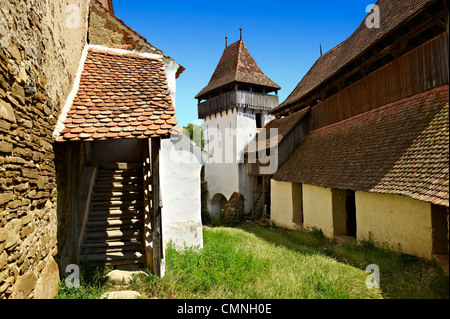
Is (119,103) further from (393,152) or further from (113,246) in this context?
(393,152)

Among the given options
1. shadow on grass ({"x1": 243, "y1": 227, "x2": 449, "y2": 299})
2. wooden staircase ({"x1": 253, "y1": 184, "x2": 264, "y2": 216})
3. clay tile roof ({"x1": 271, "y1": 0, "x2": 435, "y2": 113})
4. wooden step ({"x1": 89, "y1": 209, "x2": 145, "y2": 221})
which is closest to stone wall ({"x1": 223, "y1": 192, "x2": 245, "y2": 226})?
wooden staircase ({"x1": 253, "y1": 184, "x2": 264, "y2": 216})

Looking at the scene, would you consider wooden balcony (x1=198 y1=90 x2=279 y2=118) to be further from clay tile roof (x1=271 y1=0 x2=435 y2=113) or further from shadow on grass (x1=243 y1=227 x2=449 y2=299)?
shadow on grass (x1=243 y1=227 x2=449 y2=299)

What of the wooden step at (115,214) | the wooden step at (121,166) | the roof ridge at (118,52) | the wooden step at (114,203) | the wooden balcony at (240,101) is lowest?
the wooden step at (115,214)

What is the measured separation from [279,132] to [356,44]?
597cm

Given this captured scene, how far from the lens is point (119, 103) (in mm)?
5266

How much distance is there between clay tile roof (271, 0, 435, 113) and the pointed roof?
3075 mm

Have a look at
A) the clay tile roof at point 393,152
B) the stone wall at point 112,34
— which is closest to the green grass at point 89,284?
the stone wall at point 112,34

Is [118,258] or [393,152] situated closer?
[118,258]

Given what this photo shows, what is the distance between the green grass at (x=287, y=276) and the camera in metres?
4.53

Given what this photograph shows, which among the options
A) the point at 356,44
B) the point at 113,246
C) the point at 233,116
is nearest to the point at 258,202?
the point at 233,116

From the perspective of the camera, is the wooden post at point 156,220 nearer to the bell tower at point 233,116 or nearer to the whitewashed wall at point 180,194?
the whitewashed wall at point 180,194

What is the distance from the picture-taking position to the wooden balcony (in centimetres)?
2053

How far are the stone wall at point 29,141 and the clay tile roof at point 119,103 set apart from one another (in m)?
0.41
